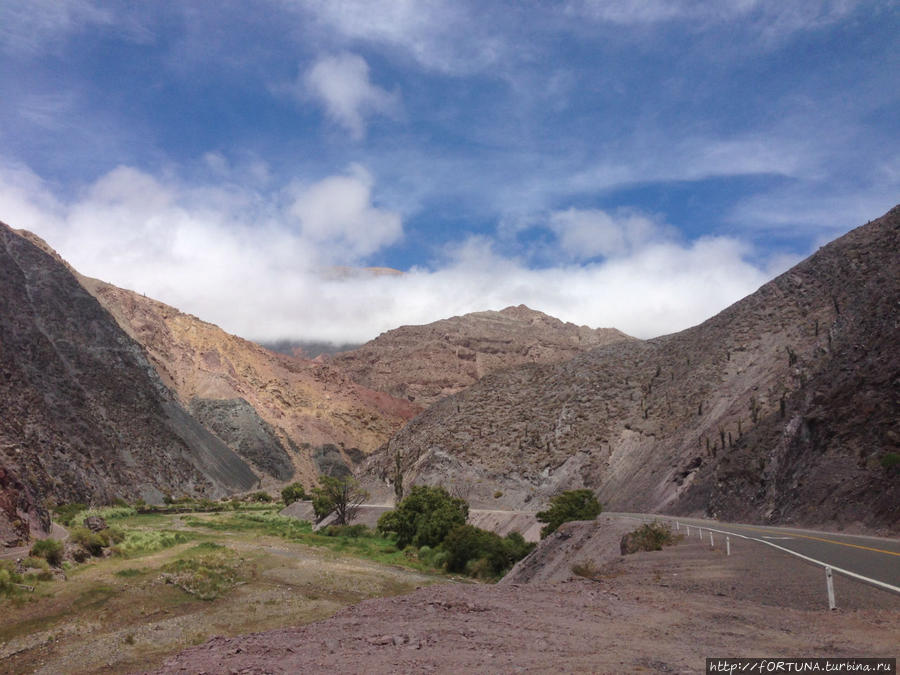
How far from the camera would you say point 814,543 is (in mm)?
21750

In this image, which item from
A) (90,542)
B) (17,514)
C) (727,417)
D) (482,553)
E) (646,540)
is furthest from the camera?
(727,417)

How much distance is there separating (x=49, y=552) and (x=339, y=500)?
41.8 metres

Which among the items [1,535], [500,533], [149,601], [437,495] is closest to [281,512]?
[437,495]

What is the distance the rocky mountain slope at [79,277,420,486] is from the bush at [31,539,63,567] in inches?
3808

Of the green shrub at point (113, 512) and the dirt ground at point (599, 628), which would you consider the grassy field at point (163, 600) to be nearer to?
the dirt ground at point (599, 628)

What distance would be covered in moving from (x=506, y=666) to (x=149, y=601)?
1739 centimetres

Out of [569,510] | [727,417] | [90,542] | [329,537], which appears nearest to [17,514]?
[90,542]

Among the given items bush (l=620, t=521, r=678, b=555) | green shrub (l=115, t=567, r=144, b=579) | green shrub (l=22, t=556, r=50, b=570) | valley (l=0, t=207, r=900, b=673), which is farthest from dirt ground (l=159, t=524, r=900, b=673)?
green shrub (l=22, t=556, r=50, b=570)

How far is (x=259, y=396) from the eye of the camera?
144 m

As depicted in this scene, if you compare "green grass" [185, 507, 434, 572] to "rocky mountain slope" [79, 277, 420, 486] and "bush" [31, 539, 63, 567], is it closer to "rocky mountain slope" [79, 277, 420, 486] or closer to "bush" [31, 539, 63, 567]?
"bush" [31, 539, 63, 567]

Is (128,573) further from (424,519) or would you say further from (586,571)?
(424,519)

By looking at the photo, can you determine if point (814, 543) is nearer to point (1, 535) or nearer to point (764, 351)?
point (1, 535)

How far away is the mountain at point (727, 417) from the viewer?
1309 inches

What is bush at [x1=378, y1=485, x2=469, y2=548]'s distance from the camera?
5028cm
